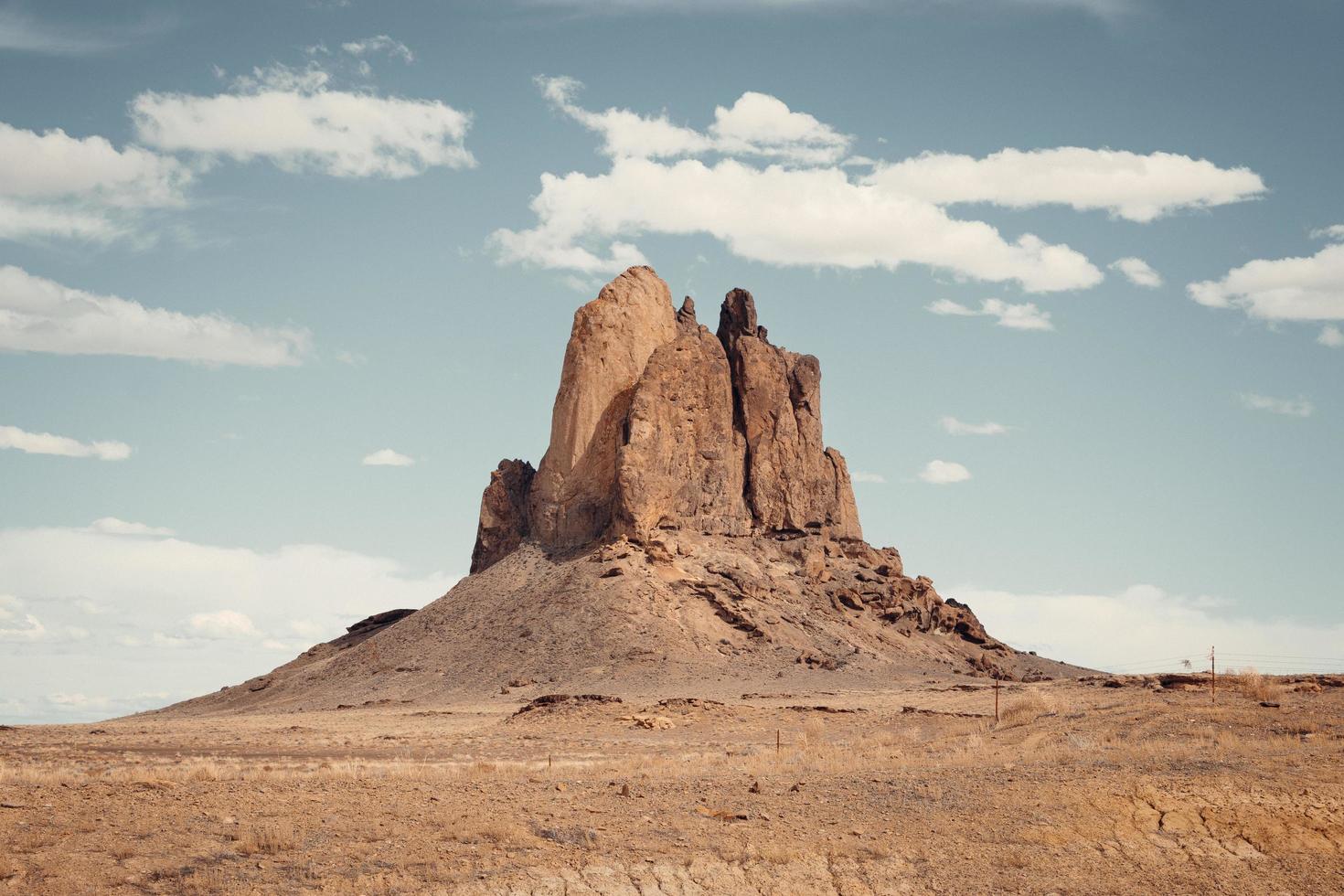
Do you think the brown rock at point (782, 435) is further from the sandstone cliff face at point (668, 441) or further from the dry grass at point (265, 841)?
the dry grass at point (265, 841)

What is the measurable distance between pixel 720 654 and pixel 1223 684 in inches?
1445

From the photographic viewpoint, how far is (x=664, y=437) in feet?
269

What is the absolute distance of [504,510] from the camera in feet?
306

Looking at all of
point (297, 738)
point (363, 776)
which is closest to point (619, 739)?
point (297, 738)

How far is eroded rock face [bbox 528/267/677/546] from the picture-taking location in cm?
8394

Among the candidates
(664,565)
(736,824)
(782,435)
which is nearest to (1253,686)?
(736,824)

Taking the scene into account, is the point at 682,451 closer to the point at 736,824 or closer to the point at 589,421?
the point at 589,421

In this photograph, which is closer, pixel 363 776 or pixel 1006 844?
pixel 1006 844

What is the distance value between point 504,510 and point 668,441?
1733 centimetres

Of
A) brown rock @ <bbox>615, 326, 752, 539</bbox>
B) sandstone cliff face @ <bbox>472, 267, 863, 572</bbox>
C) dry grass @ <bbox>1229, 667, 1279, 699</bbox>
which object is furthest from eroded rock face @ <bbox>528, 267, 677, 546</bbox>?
dry grass @ <bbox>1229, 667, 1279, 699</bbox>

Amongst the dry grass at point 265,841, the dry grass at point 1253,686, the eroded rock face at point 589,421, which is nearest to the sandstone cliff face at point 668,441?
the eroded rock face at point 589,421

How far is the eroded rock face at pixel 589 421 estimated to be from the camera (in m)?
83.9

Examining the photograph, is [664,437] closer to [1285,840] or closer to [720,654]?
[720,654]

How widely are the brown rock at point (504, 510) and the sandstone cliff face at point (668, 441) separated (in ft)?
0.30
